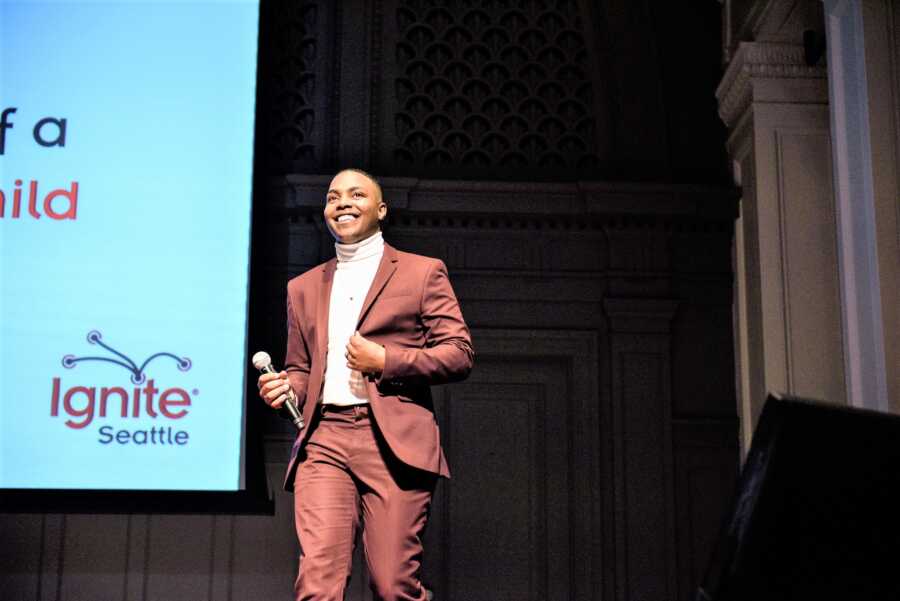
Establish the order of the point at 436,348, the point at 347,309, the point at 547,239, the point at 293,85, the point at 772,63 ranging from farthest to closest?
the point at 293,85, the point at 547,239, the point at 772,63, the point at 347,309, the point at 436,348

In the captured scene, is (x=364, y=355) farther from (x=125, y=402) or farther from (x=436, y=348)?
(x=125, y=402)

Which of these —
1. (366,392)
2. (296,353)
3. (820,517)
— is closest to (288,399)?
(366,392)

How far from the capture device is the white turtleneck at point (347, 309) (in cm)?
227

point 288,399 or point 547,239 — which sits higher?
point 547,239

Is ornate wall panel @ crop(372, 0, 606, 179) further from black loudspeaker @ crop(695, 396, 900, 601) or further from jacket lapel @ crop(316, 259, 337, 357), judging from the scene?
black loudspeaker @ crop(695, 396, 900, 601)

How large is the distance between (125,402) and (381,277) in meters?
1.53

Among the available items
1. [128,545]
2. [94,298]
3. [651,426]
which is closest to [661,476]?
[651,426]

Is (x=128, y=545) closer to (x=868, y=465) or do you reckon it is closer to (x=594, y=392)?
(x=594, y=392)

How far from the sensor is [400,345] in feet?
7.64

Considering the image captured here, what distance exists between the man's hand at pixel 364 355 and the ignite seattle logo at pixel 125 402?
1.46 meters

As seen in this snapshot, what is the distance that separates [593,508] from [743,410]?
2.34ft

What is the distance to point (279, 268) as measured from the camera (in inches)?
146

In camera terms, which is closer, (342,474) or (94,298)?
(342,474)

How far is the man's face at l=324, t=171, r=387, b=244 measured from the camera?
7.80 feet
